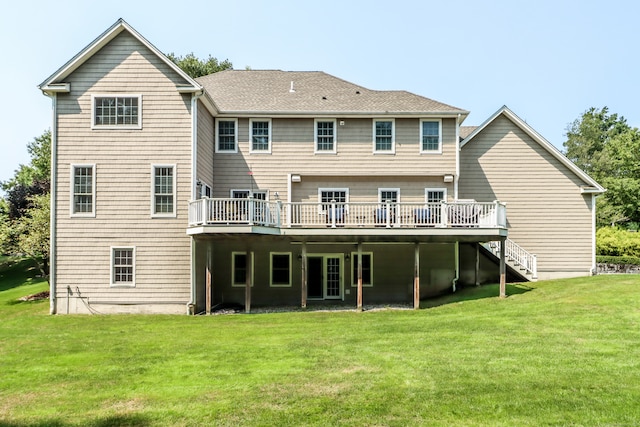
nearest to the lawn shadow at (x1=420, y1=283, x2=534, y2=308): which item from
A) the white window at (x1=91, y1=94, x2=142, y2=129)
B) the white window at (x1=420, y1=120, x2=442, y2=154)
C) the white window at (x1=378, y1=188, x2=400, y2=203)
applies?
the white window at (x1=378, y1=188, x2=400, y2=203)

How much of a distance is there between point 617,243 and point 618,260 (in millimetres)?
1873

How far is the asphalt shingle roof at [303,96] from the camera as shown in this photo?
2019cm

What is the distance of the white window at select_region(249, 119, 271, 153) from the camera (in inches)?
804

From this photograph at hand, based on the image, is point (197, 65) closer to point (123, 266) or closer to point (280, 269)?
point (280, 269)

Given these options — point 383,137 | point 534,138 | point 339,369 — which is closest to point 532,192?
point 534,138

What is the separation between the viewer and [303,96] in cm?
2147

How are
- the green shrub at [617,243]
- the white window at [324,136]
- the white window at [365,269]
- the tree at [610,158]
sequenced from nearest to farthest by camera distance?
the white window at [324,136] < the white window at [365,269] < the green shrub at [617,243] < the tree at [610,158]

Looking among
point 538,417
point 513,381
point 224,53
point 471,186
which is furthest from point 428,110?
point 224,53

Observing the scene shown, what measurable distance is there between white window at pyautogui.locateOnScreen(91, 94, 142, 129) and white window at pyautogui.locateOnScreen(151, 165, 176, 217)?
6.10 feet

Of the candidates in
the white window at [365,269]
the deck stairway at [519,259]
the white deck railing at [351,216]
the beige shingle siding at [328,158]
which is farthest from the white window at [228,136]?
Result: the deck stairway at [519,259]

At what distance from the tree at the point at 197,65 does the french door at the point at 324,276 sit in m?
25.4

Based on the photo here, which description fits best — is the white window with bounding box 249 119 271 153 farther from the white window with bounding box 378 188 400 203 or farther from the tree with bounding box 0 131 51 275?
the tree with bounding box 0 131 51 275

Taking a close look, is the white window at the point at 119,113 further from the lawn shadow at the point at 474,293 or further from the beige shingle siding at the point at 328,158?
the lawn shadow at the point at 474,293

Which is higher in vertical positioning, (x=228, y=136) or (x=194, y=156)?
(x=228, y=136)
